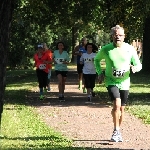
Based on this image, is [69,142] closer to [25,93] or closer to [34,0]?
[25,93]

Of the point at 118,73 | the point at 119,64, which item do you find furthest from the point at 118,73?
the point at 119,64

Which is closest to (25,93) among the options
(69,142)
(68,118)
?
(68,118)

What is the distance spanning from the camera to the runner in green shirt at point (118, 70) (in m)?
8.91

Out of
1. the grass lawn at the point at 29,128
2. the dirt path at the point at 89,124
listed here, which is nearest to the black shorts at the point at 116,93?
the dirt path at the point at 89,124

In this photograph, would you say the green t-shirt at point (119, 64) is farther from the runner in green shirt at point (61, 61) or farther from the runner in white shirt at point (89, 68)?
the runner in white shirt at point (89, 68)

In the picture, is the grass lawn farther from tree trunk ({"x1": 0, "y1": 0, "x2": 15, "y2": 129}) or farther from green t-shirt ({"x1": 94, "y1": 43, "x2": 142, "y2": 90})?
tree trunk ({"x1": 0, "y1": 0, "x2": 15, "y2": 129})

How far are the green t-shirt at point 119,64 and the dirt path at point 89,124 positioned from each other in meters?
1.14

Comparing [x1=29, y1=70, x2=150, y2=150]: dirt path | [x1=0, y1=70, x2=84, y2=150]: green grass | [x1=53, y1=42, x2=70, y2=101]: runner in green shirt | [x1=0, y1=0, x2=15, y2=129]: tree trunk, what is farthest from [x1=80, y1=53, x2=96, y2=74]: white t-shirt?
[x1=0, y1=0, x2=15, y2=129]: tree trunk

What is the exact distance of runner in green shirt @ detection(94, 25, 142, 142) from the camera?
8906 millimetres

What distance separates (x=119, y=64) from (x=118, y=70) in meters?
0.12

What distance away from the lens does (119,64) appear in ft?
29.4

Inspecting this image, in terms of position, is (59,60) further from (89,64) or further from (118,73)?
(118,73)

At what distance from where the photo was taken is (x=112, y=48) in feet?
29.7

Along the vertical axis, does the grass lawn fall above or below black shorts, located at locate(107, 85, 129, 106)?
below
